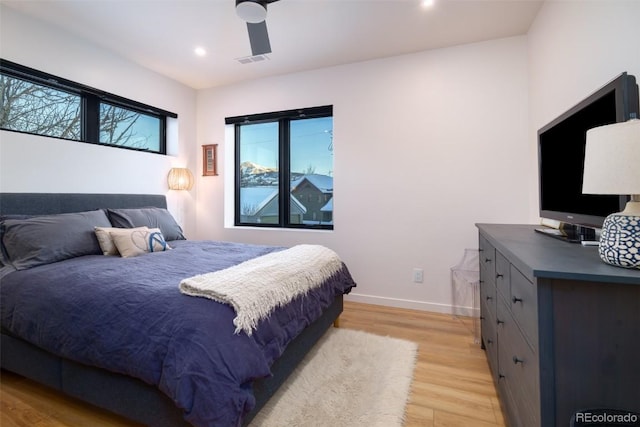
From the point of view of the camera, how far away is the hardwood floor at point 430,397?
56.8 inches

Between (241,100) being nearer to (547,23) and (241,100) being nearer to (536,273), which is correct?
(547,23)

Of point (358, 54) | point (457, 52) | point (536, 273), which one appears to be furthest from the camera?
point (358, 54)

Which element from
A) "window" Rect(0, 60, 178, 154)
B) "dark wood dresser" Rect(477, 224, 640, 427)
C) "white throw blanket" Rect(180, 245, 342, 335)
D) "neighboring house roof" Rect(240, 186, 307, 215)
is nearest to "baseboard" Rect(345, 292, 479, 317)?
"white throw blanket" Rect(180, 245, 342, 335)

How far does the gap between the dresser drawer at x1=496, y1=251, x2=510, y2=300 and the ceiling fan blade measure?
7.10 ft

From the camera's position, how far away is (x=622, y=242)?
851 mm

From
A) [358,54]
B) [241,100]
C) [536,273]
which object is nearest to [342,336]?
[536,273]

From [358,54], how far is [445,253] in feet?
7.25

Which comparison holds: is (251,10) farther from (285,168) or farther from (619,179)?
(619,179)

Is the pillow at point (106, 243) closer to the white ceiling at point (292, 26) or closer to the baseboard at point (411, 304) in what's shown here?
the white ceiling at point (292, 26)

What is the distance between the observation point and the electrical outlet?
2904 millimetres

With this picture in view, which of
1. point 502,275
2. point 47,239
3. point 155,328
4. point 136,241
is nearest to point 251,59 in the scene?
point 136,241

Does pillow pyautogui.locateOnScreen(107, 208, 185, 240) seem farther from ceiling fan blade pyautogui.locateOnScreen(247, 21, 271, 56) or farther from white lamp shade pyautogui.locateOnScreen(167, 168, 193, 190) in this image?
ceiling fan blade pyautogui.locateOnScreen(247, 21, 271, 56)

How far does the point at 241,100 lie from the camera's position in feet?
12.1

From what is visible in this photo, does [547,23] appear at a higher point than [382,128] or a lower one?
higher
